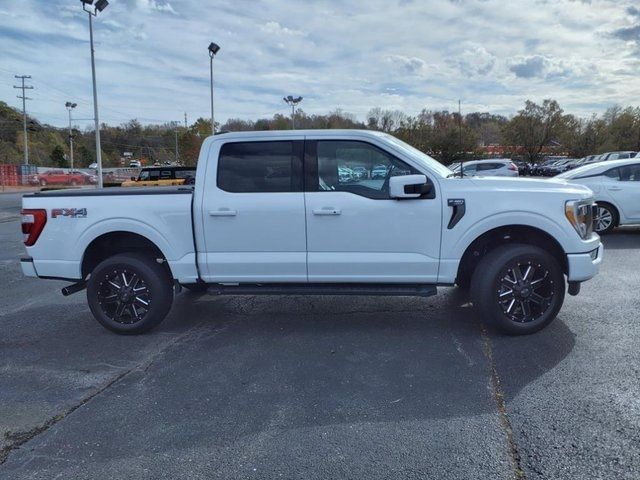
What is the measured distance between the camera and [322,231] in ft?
16.0

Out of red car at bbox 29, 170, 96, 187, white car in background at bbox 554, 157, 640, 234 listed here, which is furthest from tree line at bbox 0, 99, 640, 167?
white car in background at bbox 554, 157, 640, 234

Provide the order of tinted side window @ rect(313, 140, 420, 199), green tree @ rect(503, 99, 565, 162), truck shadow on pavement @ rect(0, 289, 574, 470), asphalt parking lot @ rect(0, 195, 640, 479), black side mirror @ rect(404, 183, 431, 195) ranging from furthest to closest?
1. green tree @ rect(503, 99, 565, 162)
2. tinted side window @ rect(313, 140, 420, 199)
3. black side mirror @ rect(404, 183, 431, 195)
4. truck shadow on pavement @ rect(0, 289, 574, 470)
5. asphalt parking lot @ rect(0, 195, 640, 479)

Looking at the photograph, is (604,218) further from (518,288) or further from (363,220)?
(363,220)

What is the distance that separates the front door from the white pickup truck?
1 centimetres

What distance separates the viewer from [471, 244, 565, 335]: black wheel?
4750 millimetres

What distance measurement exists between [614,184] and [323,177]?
8.19 metres

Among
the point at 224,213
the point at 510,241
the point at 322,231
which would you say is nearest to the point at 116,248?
the point at 224,213

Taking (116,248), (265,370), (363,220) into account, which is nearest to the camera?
(265,370)

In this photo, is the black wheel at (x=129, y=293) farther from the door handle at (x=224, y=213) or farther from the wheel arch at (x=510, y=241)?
the wheel arch at (x=510, y=241)

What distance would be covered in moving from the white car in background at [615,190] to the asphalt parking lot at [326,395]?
513 centimetres

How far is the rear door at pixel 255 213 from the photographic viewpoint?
489cm

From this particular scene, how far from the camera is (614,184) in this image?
1049 cm

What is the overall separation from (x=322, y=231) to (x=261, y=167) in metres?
0.89

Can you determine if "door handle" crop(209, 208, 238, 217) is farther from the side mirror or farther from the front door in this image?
the side mirror
